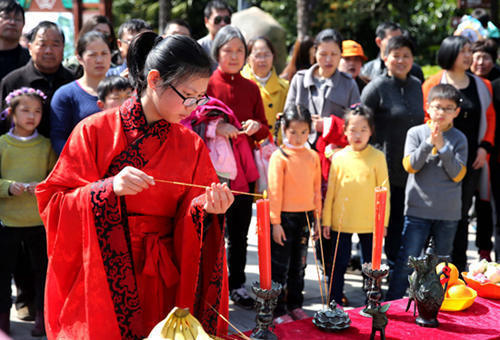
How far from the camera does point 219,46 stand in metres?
4.12

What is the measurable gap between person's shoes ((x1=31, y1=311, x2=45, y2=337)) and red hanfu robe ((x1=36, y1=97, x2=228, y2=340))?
1875 millimetres

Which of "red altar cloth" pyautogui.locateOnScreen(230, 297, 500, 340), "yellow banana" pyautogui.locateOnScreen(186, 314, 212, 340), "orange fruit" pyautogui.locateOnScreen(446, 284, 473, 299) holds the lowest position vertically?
"red altar cloth" pyautogui.locateOnScreen(230, 297, 500, 340)

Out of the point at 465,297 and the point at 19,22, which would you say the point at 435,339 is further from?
the point at 19,22

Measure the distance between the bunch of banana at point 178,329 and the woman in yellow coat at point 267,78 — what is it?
3206 millimetres

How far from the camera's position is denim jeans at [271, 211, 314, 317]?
3.89 metres

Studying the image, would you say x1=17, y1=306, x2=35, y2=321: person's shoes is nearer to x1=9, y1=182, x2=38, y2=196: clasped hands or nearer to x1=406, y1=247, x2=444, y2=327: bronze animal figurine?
x1=9, y1=182, x2=38, y2=196: clasped hands

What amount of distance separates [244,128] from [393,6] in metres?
16.2

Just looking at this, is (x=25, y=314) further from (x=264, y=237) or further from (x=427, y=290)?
(x=427, y=290)

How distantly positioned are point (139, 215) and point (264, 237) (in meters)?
0.52

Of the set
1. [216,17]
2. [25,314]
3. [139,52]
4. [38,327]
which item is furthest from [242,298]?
[216,17]

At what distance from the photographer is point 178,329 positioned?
1.58 metres

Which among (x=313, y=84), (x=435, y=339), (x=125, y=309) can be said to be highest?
(x=313, y=84)

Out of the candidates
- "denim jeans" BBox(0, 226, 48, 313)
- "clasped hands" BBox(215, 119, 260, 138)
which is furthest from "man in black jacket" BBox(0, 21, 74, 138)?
"clasped hands" BBox(215, 119, 260, 138)

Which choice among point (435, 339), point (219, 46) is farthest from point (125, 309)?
point (219, 46)
